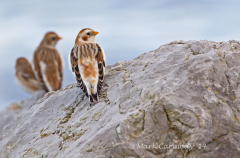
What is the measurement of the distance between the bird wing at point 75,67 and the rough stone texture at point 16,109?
20.8 feet

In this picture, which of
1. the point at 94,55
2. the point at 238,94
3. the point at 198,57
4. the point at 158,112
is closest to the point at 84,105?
the point at 94,55

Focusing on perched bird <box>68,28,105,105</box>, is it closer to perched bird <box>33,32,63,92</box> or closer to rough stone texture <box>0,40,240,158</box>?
rough stone texture <box>0,40,240,158</box>

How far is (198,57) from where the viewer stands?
15.1 feet

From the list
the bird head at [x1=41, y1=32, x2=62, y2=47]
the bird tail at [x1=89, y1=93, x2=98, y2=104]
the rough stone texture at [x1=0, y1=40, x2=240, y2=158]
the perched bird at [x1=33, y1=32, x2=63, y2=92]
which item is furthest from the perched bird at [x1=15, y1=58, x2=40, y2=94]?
the bird tail at [x1=89, y1=93, x2=98, y2=104]

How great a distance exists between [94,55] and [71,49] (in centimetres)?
85

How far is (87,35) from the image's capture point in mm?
6641

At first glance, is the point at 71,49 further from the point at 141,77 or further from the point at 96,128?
the point at 96,128

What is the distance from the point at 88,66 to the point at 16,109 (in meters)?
8.47

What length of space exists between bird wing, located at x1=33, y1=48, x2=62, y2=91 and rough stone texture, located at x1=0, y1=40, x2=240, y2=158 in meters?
5.88

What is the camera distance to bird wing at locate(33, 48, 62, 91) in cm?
1120

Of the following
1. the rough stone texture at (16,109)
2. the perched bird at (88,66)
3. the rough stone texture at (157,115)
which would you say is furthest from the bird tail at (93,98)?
the rough stone texture at (16,109)

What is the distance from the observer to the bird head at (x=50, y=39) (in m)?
12.0

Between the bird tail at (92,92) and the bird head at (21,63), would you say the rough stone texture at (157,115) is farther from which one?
the bird head at (21,63)

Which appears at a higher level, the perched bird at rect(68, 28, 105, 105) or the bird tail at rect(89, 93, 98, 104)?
the perched bird at rect(68, 28, 105, 105)
